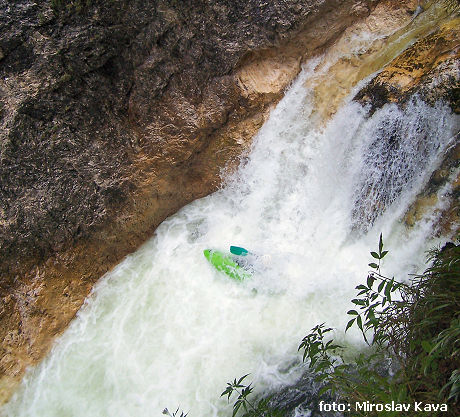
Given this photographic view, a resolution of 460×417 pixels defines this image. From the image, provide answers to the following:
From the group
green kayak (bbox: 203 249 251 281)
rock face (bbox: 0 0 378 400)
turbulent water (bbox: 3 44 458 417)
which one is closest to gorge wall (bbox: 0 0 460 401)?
rock face (bbox: 0 0 378 400)

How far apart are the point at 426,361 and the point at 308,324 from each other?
2.21 metres

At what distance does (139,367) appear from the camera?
425 cm

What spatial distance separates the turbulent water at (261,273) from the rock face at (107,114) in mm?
332

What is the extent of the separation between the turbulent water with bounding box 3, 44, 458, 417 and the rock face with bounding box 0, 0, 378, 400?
33 cm

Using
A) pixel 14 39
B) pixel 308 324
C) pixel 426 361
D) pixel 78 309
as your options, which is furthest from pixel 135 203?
pixel 426 361

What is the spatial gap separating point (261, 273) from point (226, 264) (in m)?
0.41

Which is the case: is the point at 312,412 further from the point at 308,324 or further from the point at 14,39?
the point at 14,39

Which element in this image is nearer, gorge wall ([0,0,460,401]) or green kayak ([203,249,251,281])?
gorge wall ([0,0,460,401])

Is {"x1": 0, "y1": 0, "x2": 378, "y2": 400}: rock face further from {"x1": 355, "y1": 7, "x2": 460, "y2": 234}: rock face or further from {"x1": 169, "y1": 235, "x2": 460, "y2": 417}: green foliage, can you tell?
{"x1": 169, "y1": 235, "x2": 460, "y2": 417}: green foliage

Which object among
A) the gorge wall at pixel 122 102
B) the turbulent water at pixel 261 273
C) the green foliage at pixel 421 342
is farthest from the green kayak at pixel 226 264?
the green foliage at pixel 421 342

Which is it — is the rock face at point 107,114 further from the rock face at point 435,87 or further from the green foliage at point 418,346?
the green foliage at point 418,346

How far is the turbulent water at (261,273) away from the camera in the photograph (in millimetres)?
3971

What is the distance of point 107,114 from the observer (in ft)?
15.0

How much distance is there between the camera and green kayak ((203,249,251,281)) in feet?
15.0
